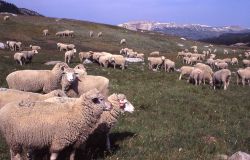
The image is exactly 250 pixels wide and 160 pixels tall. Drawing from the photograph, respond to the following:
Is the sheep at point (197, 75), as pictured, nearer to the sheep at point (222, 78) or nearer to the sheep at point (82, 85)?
the sheep at point (222, 78)

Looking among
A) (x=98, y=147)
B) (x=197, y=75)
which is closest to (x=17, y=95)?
(x=98, y=147)

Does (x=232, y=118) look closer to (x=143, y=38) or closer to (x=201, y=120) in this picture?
(x=201, y=120)

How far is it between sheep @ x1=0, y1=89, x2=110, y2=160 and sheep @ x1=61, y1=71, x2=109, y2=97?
8.08 m

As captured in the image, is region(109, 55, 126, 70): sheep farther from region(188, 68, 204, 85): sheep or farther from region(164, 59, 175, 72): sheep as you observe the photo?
region(188, 68, 204, 85): sheep

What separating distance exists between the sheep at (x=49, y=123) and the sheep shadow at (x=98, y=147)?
0.85 m

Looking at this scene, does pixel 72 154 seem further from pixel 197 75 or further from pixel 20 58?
pixel 20 58

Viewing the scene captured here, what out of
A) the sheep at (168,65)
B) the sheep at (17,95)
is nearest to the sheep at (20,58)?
the sheep at (168,65)

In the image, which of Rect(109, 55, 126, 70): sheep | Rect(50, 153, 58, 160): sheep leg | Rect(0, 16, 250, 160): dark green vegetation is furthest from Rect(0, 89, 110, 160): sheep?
Rect(109, 55, 126, 70): sheep

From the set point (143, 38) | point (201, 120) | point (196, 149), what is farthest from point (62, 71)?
point (143, 38)

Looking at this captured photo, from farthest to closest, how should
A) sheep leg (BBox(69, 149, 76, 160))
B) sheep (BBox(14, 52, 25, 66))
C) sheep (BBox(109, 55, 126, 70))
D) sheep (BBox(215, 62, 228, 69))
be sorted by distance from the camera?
1. sheep (BBox(215, 62, 228, 69))
2. sheep (BBox(109, 55, 126, 70))
3. sheep (BBox(14, 52, 25, 66))
4. sheep leg (BBox(69, 149, 76, 160))

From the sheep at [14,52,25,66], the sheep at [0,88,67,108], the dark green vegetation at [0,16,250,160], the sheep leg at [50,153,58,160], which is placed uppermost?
the sheep at [0,88,67,108]

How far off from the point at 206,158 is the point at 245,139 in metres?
3.13

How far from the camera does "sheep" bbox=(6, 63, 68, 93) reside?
1966cm

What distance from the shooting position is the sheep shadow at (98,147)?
1130cm
